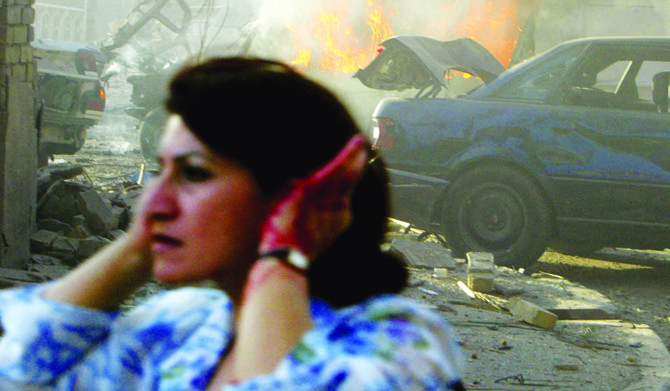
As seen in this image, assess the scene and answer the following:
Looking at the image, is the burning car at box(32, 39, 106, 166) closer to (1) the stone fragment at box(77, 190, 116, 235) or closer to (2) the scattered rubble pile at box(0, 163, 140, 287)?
(2) the scattered rubble pile at box(0, 163, 140, 287)

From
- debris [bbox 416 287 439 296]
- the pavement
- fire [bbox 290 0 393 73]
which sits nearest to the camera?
the pavement

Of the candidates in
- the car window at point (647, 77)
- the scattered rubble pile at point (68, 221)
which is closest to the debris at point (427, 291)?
the scattered rubble pile at point (68, 221)

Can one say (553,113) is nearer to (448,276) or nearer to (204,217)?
(448,276)

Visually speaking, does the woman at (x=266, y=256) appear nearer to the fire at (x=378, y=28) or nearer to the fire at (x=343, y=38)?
the fire at (x=378, y=28)

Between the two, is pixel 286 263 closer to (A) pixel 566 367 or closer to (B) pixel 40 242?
(A) pixel 566 367

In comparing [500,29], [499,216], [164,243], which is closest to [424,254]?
[499,216]

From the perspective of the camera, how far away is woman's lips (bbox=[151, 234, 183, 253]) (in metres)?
1.23

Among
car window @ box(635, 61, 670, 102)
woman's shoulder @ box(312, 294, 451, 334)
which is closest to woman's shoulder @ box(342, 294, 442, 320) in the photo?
woman's shoulder @ box(312, 294, 451, 334)

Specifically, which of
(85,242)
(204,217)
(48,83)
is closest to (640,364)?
(85,242)

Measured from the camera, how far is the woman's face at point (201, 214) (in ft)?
3.94

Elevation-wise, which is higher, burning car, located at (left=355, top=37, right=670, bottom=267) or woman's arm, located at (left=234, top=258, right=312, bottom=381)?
woman's arm, located at (left=234, top=258, right=312, bottom=381)

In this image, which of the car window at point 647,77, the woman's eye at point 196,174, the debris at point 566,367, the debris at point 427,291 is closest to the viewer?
the woman's eye at point 196,174

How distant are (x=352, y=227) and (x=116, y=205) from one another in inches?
280

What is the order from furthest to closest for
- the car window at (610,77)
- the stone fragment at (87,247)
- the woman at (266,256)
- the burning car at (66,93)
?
the burning car at (66,93)
the car window at (610,77)
the stone fragment at (87,247)
the woman at (266,256)
